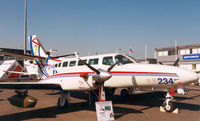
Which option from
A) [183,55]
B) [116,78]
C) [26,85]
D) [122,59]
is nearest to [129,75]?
[116,78]

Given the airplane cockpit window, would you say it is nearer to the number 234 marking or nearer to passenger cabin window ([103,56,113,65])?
passenger cabin window ([103,56,113,65])

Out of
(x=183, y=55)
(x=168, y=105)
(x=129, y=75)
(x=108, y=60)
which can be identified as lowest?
(x=168, y=105)

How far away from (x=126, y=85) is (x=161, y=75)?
175 centimetres

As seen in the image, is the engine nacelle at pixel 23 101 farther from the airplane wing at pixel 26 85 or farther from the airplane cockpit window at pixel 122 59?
the airplane cockpit window at pixel 122 59

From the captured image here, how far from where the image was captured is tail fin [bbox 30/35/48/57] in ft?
51.6

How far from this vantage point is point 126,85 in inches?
338

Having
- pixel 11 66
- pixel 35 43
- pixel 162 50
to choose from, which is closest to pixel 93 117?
pixel 35 43

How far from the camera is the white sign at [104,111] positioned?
715 cm

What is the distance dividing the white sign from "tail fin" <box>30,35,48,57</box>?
10.0 metres

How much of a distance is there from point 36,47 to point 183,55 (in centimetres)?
3649

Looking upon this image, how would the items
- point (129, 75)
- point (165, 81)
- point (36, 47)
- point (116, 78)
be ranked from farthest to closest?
1. point (36, 47)
2. point (116, 78)
3. point (129, 75)
4. point (165, 81)

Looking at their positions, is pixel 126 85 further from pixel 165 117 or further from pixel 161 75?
pixel 165 117

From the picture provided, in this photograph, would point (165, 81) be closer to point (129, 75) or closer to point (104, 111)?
point (129, 75)

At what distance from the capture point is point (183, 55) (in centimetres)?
4131
